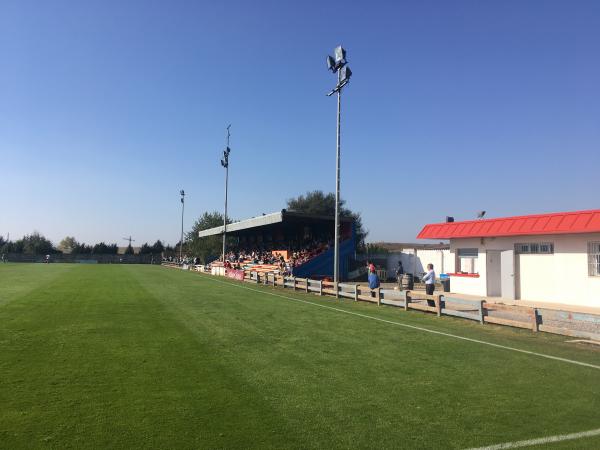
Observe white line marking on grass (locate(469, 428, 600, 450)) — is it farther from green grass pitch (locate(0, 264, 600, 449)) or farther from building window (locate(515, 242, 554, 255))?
building window (locate(515, 242, 554, 255))

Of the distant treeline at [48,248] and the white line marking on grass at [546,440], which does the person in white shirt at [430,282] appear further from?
the distant treeline at [48,248]

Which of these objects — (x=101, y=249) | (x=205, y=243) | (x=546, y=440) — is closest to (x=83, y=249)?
(x=101, y=249)

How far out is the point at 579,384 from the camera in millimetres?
7059

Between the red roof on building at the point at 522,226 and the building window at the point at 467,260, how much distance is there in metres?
0.95

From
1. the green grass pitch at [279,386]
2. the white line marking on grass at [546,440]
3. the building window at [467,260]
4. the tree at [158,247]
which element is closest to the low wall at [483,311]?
the green grass pitch at [279,386]

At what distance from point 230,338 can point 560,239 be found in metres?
14.6

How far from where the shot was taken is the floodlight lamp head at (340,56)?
22.4m

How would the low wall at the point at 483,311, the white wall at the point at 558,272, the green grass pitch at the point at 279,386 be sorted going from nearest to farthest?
the green grass pitch at the point at 279,386 → the low wall at the point at 483,311 → the white wall at the point at 558,272

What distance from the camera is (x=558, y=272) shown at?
18.5 m

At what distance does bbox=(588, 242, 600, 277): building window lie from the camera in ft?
56.0

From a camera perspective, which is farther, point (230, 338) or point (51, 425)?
point (230, 338)

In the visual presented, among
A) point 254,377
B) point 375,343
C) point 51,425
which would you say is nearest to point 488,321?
point 375,343

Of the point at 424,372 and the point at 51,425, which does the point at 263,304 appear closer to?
the point at 424,372

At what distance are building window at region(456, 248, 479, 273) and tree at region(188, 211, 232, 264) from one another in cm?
4850
